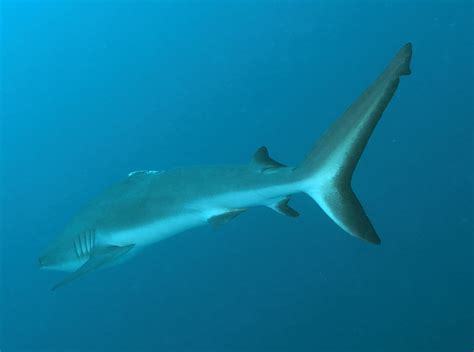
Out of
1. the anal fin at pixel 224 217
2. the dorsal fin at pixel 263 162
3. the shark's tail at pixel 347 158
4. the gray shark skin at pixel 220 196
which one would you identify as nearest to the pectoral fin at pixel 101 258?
the gray shark skin at pixel 220 196

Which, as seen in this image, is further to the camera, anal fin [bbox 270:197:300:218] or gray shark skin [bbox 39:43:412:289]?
anal fin [bbox 270:197:300:218]

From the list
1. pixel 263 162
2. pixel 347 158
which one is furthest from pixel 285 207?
pixel 347 158

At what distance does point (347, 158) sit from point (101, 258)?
99.7 inches

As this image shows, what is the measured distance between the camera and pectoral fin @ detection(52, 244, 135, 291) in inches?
161

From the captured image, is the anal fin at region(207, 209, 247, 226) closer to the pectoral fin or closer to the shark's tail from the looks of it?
the shark's tail

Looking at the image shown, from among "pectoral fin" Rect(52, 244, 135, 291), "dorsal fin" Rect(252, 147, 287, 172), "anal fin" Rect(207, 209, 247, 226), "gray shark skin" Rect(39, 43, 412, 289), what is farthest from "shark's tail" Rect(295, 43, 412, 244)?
"pectoral fin" Rect(52, 244, 135, 291)

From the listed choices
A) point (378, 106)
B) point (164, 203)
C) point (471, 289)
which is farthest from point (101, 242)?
point (471, 289)

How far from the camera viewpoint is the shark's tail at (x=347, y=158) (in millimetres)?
2777

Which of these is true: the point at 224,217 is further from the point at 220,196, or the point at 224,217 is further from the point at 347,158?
the point at 347,158

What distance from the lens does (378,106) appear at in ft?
9.19

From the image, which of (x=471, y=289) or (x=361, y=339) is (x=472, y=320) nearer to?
(x=471, y=289)

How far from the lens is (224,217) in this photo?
3709 mm

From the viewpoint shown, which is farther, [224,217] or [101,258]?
[101,258]

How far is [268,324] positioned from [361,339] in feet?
5.38
